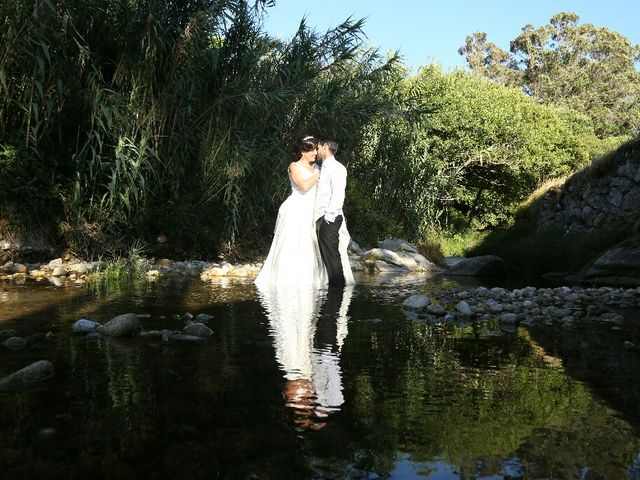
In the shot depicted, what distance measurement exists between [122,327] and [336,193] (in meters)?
4.57

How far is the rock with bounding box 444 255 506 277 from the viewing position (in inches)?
522

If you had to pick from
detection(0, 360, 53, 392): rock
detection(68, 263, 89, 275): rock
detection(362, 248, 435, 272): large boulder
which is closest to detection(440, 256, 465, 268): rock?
detection(362, 248, 435, 272): large boulder

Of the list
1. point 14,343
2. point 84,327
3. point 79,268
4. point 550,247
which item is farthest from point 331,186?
point 550,247

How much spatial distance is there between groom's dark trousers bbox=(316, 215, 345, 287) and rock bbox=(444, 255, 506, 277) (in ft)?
15.7

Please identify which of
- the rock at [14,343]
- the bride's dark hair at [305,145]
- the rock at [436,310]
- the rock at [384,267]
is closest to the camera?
the rock at [14,343]

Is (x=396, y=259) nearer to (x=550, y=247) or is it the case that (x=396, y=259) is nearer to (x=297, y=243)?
(x=550, y=247)

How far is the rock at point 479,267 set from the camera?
13.3 metres

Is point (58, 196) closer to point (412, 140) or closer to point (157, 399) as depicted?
point (157, 399)

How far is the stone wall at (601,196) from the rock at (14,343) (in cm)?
1046

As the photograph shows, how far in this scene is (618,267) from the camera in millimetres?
10078

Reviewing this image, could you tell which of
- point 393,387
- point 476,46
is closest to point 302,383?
point 393,387

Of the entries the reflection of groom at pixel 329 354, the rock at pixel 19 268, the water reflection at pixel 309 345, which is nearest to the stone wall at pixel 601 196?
the water reflection at pixel 309 345

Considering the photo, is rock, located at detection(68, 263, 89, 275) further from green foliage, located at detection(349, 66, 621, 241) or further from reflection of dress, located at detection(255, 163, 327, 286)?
green foliage, located at detection(349, 66, 621, 241)

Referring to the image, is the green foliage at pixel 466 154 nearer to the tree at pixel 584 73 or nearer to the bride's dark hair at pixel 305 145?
the bride's dark hair at pixel 305 145
